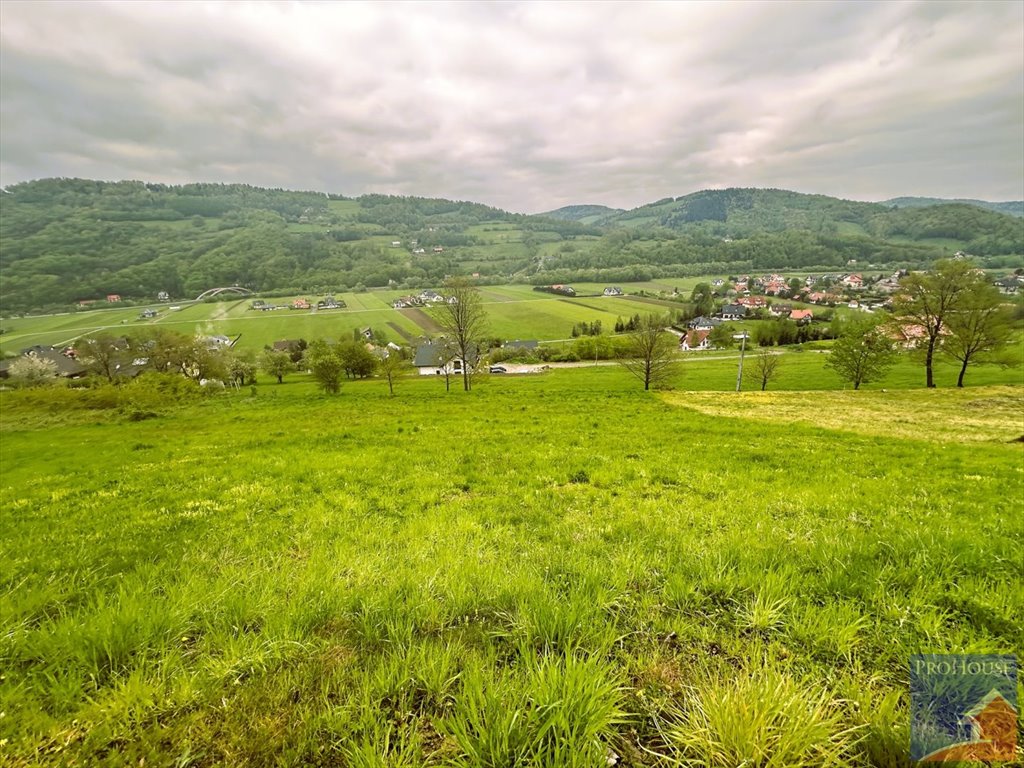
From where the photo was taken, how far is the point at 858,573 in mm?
4254

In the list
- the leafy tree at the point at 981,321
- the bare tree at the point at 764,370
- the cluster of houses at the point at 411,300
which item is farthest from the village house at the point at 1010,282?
the cluster of houses at the point at 411,300

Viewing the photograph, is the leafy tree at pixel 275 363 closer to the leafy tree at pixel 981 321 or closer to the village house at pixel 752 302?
the leafy tree at pixel 981 321

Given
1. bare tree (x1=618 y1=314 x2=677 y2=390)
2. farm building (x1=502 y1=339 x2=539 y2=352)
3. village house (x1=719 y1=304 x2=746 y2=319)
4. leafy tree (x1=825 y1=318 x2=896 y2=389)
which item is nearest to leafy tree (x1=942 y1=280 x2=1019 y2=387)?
leafy tree (x1=825 y1=318 x2=896 y2=389)

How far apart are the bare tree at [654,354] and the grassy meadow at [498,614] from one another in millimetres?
36340

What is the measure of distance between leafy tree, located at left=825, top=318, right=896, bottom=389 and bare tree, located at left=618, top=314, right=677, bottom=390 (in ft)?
75.8

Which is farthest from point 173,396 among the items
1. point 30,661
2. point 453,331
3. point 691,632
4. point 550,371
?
point 550,371

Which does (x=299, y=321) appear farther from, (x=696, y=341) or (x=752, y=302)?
(x=752, y=302)

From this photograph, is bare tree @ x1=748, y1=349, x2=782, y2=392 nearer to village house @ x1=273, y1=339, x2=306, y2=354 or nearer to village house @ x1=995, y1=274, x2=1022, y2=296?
village house @ x1=273, y1=339, x2=306, y2=354

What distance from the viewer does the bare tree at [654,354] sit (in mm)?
46062

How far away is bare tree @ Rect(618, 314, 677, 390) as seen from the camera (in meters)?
46.1

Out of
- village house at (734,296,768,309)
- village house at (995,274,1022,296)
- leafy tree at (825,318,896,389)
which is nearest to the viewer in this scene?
leafy tree at (825,318,896,389)

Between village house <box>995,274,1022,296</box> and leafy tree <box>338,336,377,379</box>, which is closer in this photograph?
leafy tree <box>338,336,377,379</box>

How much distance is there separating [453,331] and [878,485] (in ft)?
144

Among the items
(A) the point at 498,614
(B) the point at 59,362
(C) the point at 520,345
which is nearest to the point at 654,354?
(A) the point at 498,614
